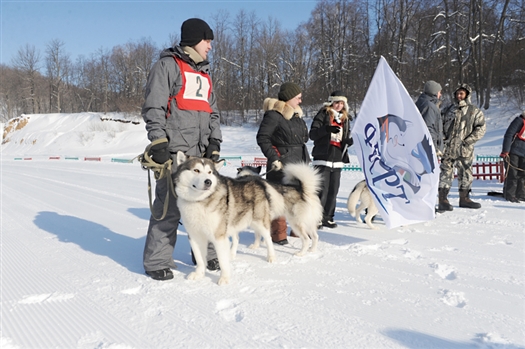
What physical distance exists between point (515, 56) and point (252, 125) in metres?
20.1

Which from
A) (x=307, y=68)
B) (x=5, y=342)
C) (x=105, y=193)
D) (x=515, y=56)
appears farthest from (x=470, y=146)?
(x=307, y=68)

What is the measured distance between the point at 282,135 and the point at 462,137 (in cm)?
370

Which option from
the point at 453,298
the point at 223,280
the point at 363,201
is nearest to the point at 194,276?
the point at 223,280

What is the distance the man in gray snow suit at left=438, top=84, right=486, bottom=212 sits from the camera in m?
6.27

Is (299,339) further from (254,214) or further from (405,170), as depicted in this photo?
(405,170)

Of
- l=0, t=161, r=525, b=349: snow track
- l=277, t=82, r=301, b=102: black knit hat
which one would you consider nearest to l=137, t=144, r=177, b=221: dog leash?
l=0, t=161, r=525, b=349: snow track

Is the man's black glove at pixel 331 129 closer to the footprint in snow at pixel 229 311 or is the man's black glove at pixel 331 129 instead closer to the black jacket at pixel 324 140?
the black jacket at pixel 324 140

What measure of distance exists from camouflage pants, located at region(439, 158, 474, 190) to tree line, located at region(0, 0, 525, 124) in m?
17.8

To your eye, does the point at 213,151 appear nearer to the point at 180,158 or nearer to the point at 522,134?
the point at 180,158

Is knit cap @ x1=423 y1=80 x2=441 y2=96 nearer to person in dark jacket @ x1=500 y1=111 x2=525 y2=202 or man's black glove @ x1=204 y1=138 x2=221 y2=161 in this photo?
person in dark jacket @ x1=500 y1=111 x2=525 y2=202

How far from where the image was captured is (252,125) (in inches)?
1332

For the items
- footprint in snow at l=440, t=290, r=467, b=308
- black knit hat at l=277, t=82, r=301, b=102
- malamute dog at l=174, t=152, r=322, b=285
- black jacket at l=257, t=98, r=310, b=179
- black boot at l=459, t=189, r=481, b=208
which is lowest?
footprint in snow at l=440, t=290, r=467, b=308

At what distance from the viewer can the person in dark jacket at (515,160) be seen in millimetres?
6766

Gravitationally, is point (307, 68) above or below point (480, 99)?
above
